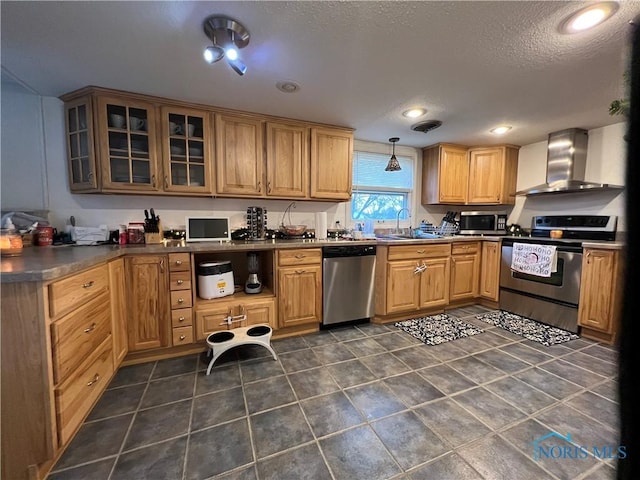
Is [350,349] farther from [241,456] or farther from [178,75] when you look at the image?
[178,75]

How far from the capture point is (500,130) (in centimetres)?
334

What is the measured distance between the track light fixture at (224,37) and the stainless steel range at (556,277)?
3.36 meters

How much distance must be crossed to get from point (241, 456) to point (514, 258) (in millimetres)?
3340

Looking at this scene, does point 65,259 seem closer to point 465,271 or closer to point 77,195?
point 77,195

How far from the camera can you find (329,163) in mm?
3213

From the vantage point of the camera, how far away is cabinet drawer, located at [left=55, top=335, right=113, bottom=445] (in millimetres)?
1430

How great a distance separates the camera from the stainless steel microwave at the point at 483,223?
378 centimetres

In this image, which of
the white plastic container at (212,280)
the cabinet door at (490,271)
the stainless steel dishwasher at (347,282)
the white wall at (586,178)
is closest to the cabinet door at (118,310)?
the white plastic container at (212,280)

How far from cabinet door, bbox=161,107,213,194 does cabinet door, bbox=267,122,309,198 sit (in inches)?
22.3

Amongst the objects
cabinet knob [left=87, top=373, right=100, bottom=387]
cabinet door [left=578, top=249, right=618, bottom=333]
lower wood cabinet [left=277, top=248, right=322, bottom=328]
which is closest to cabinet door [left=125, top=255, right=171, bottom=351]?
cabinet knob [left=87, top=373, right=100, bottom=387]

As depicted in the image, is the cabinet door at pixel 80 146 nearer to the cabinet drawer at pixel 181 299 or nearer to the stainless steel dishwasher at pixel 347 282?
the cabinet drawer at pixel 181 299

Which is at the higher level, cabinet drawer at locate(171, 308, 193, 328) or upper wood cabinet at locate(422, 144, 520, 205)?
upper wood cabinet at locate(422, 144, 520, 205)

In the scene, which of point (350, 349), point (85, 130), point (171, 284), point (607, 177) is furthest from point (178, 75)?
point (607, 177)

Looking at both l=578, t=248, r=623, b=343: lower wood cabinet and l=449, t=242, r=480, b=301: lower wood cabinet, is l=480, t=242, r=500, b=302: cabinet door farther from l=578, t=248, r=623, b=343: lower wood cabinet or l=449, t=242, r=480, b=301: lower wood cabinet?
l=578, t=248, r=623, b=343: lower wood cabinet
